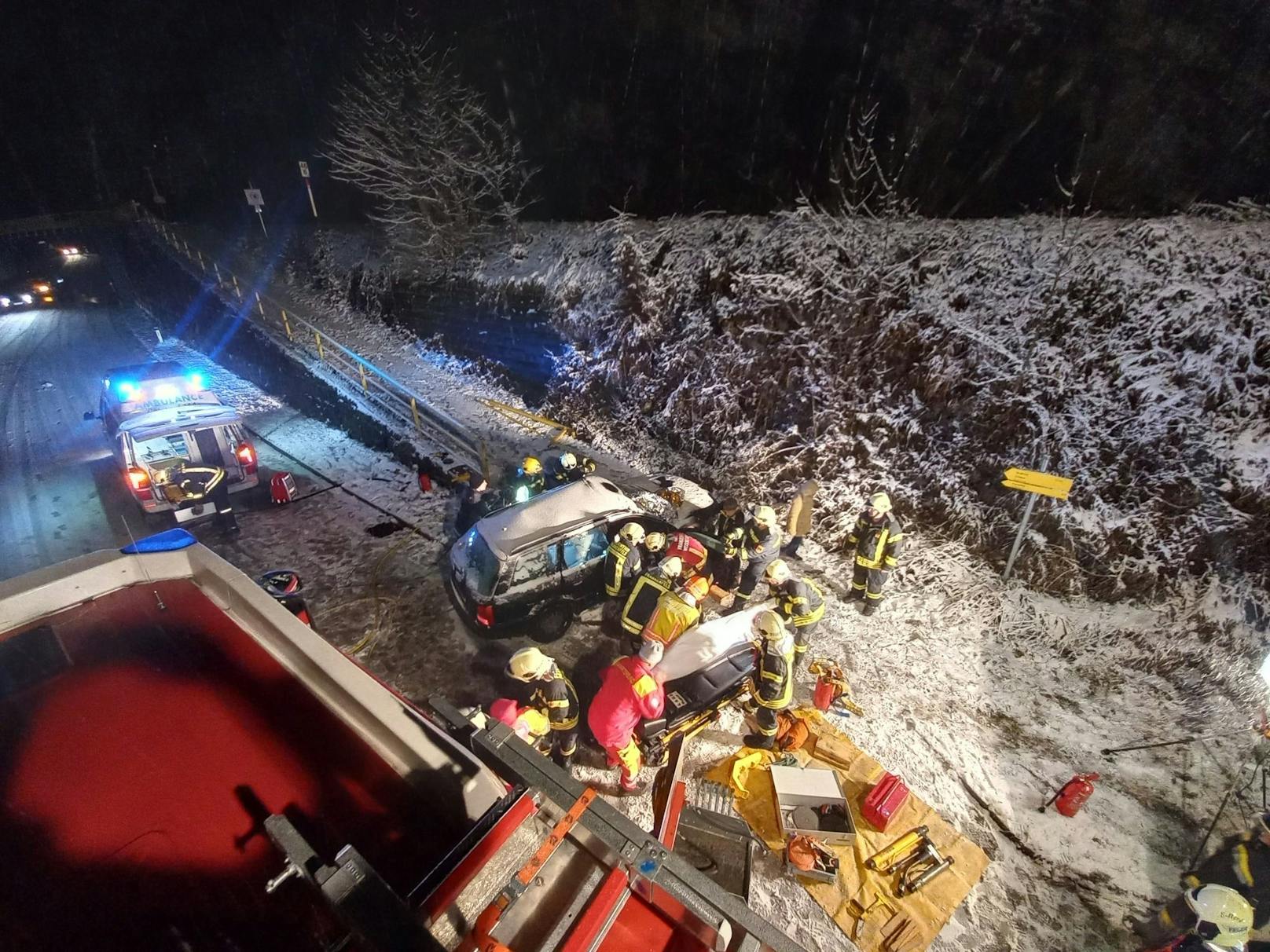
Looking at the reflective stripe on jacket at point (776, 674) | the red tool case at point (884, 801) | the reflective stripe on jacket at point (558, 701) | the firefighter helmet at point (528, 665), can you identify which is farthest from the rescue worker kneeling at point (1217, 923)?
the firefighter helmet at point (528, 665)

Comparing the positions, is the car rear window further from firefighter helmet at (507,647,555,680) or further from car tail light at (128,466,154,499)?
firefighter helmet at (507,647,555,680)

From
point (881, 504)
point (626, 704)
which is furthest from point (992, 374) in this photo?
point (626, 704)

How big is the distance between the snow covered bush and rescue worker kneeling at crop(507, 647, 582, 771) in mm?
5657

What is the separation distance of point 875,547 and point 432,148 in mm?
16496

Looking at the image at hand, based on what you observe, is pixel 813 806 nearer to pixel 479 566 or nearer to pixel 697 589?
pixel 697 589

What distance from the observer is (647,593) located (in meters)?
6.17

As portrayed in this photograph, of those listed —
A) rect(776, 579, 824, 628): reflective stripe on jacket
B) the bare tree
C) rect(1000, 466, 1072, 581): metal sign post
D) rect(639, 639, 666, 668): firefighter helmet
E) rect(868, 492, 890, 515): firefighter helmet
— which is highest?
the bare tree

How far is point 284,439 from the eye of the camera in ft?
42.0

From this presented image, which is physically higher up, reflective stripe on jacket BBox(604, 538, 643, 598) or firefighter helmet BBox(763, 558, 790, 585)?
firefighter helmet BBox(763, 558, 790, 585)

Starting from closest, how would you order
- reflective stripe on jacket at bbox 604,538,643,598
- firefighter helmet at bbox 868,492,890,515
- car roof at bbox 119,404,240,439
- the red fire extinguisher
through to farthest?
the red fire extinguisher, reflective stripe on jacket at bbox 604,538,643,598, firefighter helmet at bbox 868,492,890,515, car roof at bbox 119,404,240,439

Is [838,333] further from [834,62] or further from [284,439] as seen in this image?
[284,439]

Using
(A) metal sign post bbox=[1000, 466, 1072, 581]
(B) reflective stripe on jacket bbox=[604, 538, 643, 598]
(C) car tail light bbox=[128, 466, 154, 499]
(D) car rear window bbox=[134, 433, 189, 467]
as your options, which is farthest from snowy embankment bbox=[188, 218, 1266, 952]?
(D) car rear window bbox=[134, 433, 189, 467]

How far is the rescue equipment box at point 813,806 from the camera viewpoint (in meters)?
4.51

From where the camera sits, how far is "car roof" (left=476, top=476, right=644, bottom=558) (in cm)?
652
